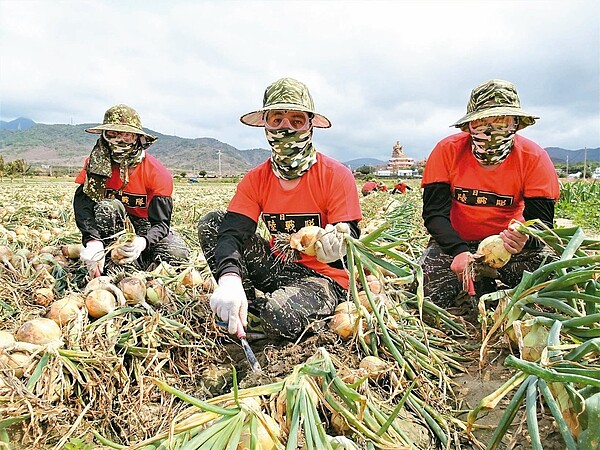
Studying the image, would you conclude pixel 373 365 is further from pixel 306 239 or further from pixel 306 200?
pixel 306 200

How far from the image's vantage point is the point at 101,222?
308cm

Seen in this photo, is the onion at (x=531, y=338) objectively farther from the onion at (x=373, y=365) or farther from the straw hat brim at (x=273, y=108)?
the straw hat brim at (x=273, y=108)

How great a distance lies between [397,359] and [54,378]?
45.3 inches

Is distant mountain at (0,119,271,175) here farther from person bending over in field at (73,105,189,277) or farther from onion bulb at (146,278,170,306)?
onion bulb at (146,278,170,306)

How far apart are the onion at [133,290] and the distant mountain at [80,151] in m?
111

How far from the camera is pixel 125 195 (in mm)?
3240

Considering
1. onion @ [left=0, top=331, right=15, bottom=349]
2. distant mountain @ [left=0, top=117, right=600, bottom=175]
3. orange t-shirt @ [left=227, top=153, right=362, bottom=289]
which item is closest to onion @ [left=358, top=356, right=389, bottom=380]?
orange t-shirt @ [left=227, top=153, right=362, bottom=289]

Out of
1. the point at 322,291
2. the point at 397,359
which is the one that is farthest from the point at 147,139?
the point at 397,359

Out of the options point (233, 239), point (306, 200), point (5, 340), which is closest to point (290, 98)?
point (306, 200)

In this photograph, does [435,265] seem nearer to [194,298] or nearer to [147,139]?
[194,298]

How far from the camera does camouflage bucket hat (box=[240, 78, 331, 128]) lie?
2236 mm

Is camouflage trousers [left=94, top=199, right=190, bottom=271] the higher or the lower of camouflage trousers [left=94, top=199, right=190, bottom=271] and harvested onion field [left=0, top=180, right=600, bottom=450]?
the higher

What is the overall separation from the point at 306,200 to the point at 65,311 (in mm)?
1191

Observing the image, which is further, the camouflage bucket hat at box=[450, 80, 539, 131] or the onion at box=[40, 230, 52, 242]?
the onion at box=[40, 230, 52, 242]
